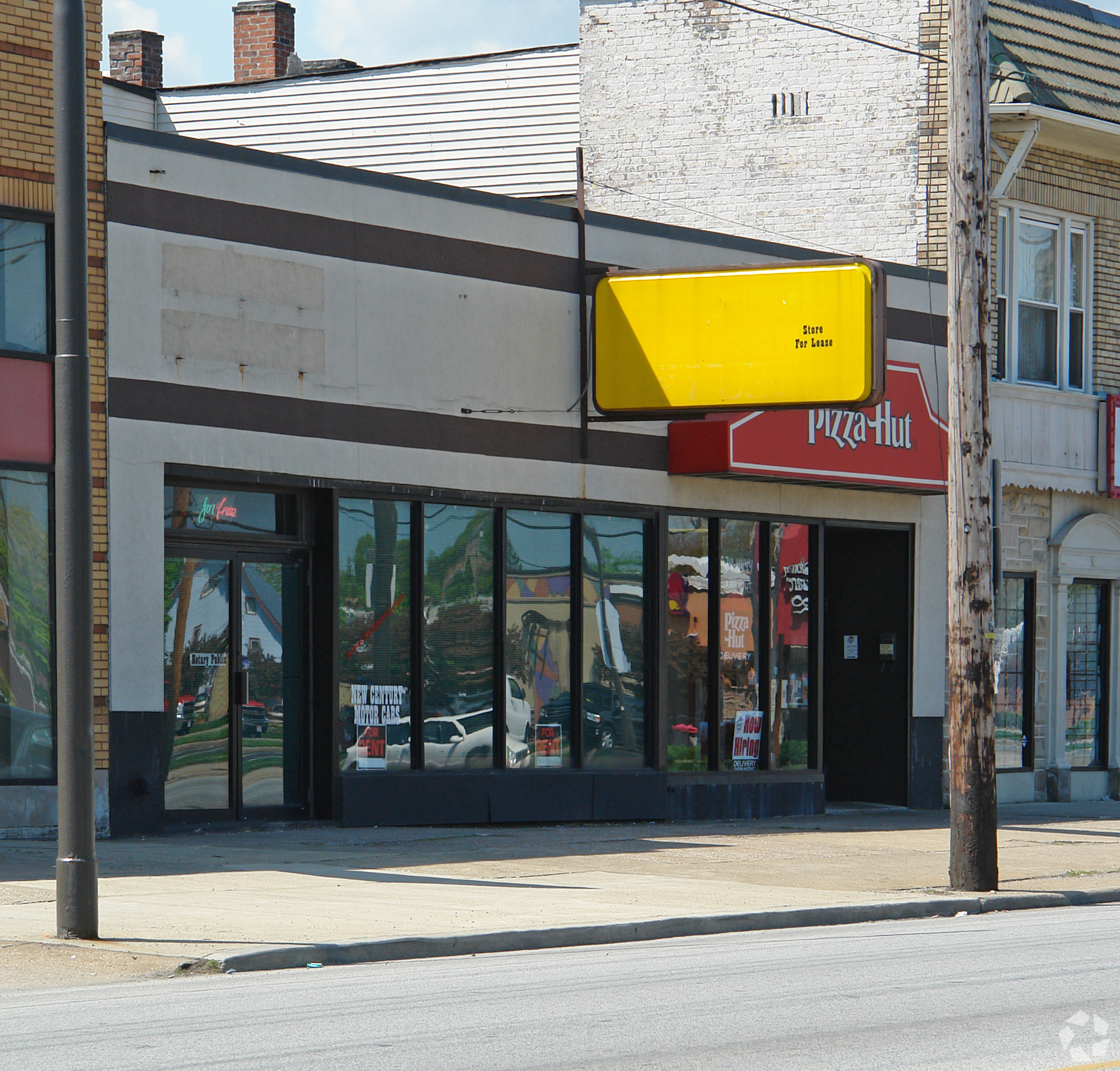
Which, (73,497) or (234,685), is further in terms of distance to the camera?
(234,685)

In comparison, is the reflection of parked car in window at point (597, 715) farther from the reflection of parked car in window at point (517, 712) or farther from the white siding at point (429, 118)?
the white siding at point (429, 118)

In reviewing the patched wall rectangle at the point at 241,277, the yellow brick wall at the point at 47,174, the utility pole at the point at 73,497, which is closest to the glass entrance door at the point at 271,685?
the yellow brick wall at the point at 47,174

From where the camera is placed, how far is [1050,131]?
21.5 metres

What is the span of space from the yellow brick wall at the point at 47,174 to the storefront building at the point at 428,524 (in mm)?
117

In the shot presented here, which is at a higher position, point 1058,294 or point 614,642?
point 1058,294

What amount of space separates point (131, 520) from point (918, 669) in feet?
32.2

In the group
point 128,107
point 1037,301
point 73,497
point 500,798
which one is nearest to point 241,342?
point 500,798

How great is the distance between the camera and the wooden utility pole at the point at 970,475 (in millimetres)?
13180

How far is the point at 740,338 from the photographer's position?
16375mm

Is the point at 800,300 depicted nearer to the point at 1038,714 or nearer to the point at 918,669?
the point at 918,669

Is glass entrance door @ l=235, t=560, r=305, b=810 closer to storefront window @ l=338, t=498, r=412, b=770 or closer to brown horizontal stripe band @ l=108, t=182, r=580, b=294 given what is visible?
storefront window @ l=338, t=498, r=412, b=770

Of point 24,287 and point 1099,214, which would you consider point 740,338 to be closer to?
point 24,287

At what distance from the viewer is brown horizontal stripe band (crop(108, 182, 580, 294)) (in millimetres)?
14883

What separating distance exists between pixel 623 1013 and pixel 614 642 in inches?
392
